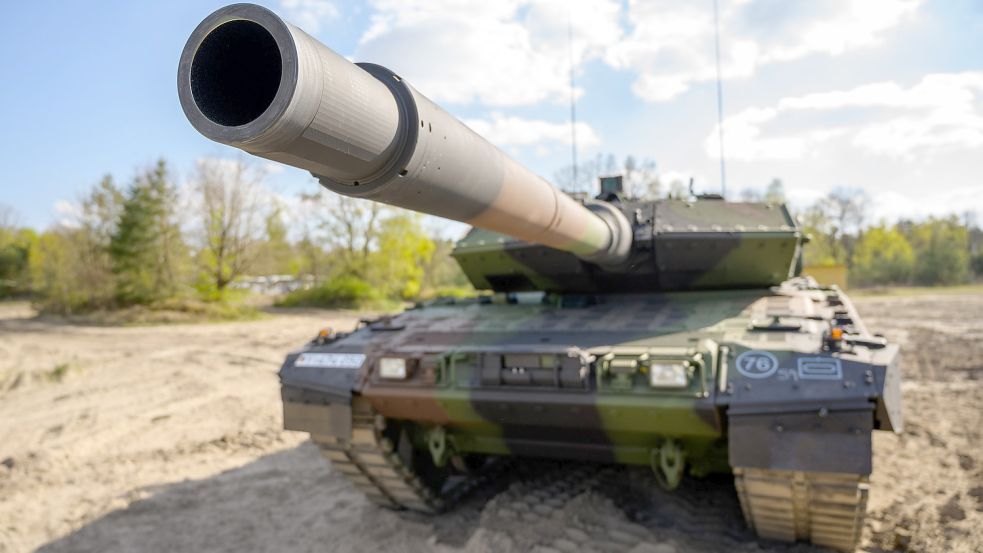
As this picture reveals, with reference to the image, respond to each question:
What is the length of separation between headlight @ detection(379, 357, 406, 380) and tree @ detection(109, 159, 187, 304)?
21.9 metres

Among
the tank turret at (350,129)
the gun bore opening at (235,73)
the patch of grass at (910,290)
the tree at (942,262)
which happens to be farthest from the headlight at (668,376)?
the tree at (942,262)

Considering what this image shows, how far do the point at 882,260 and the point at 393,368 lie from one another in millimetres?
46109

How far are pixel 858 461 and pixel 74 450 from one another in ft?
26.2

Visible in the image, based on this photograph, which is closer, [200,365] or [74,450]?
[74,450]

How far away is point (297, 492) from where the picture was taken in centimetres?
646

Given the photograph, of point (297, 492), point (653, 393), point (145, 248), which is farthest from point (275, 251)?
point (653, 393)

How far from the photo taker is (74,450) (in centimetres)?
779

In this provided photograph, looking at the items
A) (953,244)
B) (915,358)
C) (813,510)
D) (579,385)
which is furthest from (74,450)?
(953,244)

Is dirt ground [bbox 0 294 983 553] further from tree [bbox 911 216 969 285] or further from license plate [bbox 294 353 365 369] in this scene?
tree [bbox 911 216 969 285]

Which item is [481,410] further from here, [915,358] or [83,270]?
[83,270]

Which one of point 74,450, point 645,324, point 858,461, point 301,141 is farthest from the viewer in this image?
point 74,450

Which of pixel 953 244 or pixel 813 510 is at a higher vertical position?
pixel 953 244

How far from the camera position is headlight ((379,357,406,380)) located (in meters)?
4.96

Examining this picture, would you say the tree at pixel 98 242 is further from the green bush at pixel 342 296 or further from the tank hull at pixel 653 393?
the tank hull at pixel 653 393
